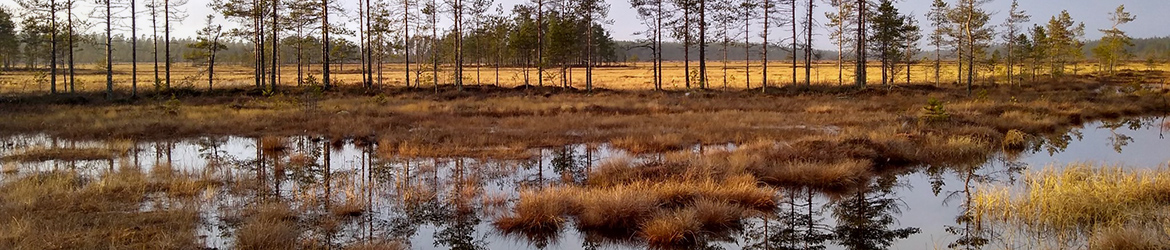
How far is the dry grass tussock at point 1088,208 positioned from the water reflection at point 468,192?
413mm

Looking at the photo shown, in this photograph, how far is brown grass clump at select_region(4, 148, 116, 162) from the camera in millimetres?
13188

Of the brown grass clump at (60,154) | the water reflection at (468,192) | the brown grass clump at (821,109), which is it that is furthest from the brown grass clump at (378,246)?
the brown grass clump at (821,109)

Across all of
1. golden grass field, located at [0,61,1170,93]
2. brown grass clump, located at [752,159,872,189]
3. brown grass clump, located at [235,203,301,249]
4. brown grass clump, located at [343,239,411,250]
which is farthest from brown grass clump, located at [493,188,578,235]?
golden grass field, located at [0,61,1170,93]

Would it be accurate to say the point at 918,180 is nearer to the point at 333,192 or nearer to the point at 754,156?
the point at 754,156

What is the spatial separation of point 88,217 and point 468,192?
A: 172 inches

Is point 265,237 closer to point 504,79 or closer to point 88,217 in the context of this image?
point 88,217

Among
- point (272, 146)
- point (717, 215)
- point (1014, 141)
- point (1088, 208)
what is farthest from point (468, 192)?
point (1014, 141)

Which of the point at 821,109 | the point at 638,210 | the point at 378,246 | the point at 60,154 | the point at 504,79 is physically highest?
the point at 504,79

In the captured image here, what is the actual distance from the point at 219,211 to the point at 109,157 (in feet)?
24.1

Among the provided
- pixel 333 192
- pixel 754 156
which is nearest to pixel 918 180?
pixel 754 156

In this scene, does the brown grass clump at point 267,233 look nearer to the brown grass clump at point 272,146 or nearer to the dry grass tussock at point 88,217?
the dry grass tussock at point 88,217

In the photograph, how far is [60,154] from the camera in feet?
44.7

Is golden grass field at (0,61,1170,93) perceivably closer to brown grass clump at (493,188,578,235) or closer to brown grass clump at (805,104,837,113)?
brown grass clump at (805,104,837,113)

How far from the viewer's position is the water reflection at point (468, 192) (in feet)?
24.1
